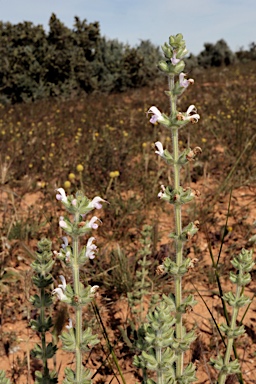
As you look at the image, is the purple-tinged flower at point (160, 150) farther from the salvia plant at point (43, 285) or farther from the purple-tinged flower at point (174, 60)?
the salvia plant at point (43, 285)

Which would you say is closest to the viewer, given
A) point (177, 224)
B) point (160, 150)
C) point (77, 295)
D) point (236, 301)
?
point (77, 295)

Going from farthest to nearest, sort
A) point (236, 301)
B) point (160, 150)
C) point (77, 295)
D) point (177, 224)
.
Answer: point (236, 301) < point (160, 150) < point (177, 224) < point (77, 295)

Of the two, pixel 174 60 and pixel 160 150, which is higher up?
pixel 174 60

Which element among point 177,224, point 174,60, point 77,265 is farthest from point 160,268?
point 174,60

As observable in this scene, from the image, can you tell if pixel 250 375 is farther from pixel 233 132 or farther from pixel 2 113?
pixel 2 113

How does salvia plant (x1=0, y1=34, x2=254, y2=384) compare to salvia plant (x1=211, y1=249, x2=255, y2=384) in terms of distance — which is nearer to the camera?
salvia plant (x1=0, y1=34, x2=254, y2=384)

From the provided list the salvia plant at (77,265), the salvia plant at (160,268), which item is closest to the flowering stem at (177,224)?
the salvia plant at (160,268)

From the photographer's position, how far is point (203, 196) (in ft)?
16.3

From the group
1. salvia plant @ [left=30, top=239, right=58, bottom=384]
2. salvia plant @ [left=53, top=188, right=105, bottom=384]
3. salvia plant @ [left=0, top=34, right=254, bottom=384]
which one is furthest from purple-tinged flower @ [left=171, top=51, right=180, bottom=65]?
salvia plant @ [left=30, top=239, right=58, bottom=384]

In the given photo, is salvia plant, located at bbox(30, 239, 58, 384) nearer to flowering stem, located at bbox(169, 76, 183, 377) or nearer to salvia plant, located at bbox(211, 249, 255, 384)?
flowering stem, located at bbox(169, 76, 183, 377)

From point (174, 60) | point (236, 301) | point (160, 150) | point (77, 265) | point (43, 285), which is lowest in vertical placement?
point (236, 301)

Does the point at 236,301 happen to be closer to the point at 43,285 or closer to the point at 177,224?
the point at 177,224

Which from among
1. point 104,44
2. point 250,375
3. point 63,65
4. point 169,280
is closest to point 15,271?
point 169,280

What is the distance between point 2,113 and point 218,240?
8.46 m
